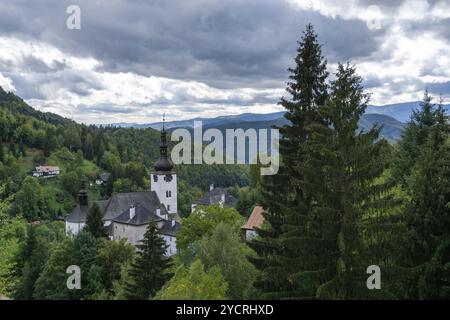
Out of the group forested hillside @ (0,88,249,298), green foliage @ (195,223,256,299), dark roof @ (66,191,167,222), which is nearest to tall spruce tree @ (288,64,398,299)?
green foliage @ (195,223,256,299)

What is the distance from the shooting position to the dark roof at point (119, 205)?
68.6m

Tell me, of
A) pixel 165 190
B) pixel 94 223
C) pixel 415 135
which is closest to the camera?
pixel 415 135

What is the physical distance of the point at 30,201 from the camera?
120312 mm

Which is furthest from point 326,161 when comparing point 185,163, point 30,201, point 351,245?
point 185,163

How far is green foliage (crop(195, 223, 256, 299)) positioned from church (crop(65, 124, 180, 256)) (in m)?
30.8

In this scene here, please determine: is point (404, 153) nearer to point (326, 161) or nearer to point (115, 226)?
point (326, 161)

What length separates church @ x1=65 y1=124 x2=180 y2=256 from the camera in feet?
208

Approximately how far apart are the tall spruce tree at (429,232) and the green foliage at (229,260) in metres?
9.63

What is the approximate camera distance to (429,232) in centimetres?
1694

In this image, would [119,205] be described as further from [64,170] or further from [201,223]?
[64,170]

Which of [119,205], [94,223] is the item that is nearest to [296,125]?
[94,223]

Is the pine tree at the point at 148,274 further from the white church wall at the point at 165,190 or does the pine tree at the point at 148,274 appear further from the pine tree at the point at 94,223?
the white church wall at the point at 165,190

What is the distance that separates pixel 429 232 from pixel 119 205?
5805cm

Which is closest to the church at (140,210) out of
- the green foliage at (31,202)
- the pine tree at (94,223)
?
the pine tree at (94,223)
